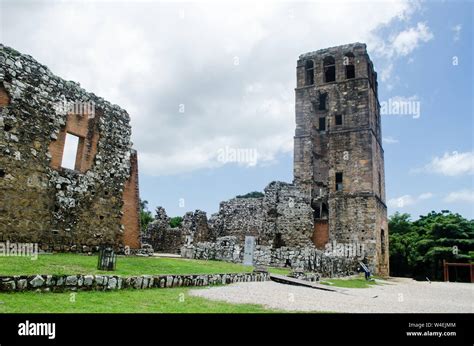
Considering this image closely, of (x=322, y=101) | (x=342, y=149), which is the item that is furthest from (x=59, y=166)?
(x=322, y=101)

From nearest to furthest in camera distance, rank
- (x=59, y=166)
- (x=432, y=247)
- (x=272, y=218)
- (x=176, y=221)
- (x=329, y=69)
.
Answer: (x=59, y=166) < (x=272, y=218) < (x=432, y=247) < (x=329, y=69) < (x=176, y=221)

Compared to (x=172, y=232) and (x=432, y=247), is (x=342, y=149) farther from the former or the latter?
(x=172, y=232)

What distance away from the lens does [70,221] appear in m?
15.0

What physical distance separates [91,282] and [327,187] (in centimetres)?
2786

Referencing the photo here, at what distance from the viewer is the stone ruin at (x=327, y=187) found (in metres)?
31.2

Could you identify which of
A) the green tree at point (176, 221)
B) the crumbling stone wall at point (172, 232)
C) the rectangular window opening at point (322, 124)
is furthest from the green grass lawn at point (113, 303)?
the green tree at point (176, 221)

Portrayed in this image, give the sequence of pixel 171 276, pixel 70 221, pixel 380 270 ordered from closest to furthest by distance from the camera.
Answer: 1. pixel 171 276
2. pixel 70 221
3. pixel 380 270

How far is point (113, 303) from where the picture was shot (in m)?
7.29

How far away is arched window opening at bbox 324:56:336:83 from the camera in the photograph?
37247 mm

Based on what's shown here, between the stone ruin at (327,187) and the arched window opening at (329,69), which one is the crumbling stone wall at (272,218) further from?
the arched window opening at (329,69)

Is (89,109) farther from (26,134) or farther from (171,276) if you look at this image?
(171,276)
